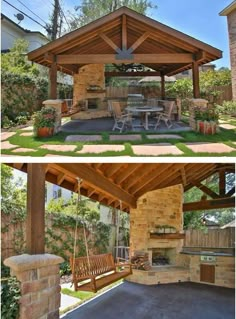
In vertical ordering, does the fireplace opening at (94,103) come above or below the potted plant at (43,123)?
above

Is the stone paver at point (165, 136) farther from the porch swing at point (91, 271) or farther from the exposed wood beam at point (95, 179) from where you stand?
the porch swing at point (91, 271)

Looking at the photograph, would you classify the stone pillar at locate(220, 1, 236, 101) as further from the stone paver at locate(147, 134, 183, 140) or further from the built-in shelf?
the stone paver at locate(147, 134, 183, 140)

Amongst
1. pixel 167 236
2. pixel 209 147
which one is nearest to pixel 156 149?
pixel 209 147

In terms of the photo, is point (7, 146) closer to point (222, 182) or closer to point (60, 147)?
point (60, 147)

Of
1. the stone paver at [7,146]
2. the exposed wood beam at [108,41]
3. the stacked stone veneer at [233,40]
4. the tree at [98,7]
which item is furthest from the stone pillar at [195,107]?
the tree at [98,7]

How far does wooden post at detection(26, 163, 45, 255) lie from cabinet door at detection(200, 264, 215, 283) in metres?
6.30

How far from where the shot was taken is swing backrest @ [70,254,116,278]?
511 centimetres

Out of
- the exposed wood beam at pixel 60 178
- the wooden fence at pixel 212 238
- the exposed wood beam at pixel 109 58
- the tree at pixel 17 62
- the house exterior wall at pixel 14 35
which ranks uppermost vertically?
the house exterior wall at pixel 14 35

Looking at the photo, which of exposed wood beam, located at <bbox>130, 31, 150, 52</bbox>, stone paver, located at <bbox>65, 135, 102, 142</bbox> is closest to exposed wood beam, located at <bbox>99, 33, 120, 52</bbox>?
exposed wood beam, located at <bbox>130, 31, 150, 52</bbox>

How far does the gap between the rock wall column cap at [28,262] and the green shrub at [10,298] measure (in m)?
0.15

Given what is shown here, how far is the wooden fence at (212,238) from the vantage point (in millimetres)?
9312

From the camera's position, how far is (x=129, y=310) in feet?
18.9

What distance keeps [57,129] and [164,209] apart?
3901 millimetres

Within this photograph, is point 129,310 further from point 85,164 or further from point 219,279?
point 219,279
